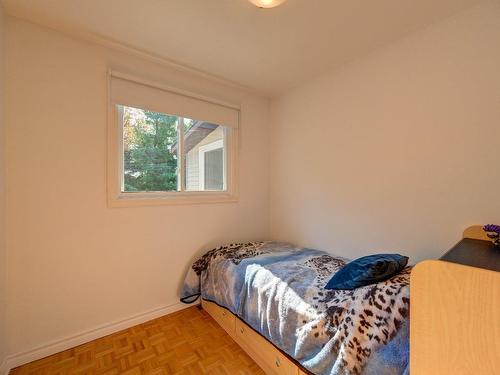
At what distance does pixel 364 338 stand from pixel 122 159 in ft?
7.10

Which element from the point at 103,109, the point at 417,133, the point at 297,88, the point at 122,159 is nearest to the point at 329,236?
the point at 417,133

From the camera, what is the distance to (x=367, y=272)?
128cm

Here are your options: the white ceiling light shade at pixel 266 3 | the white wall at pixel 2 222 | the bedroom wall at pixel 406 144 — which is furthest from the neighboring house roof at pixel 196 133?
the white ceiling light shade at pixel 266 3

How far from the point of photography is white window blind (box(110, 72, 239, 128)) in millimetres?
1917

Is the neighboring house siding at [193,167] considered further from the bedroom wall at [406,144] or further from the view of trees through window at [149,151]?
the bedroom wall at [406,144]

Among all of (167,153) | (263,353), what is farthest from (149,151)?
(263,353)

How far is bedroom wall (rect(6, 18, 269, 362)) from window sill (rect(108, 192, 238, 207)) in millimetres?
64

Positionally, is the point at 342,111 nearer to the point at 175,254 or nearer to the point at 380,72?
the point at 380,72

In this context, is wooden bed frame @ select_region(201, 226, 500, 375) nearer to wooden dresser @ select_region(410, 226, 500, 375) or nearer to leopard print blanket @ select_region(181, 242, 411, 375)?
wooden dresser @ select_region(410, 226, 500, 375)

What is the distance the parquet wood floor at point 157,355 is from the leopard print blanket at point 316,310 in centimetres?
27

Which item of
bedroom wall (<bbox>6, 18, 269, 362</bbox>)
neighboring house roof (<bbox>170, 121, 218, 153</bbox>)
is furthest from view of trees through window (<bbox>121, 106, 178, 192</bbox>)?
bedroom wall (<bbox>6, 18, 269, 362</bbox>)

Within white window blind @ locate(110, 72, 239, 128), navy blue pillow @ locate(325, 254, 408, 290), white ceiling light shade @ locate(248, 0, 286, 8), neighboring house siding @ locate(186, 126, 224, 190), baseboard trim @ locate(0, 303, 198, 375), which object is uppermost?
white ceiling light shade @ locate(248, 0, 286, 8)

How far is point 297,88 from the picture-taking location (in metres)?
2.66

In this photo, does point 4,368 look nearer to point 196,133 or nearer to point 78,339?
point 78,339
